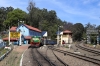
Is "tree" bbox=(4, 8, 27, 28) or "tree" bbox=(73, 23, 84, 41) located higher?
"tree" bbox=(4, 8, 27, 28)

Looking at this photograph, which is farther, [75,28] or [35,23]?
[75,28]

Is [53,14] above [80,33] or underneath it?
above

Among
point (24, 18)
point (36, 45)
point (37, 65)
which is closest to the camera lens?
point (37, 65)

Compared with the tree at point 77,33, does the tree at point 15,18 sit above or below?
above

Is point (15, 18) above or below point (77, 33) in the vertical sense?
above

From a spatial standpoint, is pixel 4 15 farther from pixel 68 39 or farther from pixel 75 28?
pixel 68 39

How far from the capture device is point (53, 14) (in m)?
146

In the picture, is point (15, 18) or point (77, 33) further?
point (77, 33)

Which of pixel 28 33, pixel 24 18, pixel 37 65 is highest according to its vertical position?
pixel 24 18

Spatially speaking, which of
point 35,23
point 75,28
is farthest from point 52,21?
point 35,23

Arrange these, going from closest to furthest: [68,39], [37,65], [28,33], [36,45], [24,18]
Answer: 1. [37,65]
2. [36,45]
3. [28,33]
4. [68,39]
5. [24,18]

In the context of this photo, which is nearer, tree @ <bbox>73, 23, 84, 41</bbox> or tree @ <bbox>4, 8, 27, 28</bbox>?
tree @ <bbox>4, 8, 27, 28</bbox>

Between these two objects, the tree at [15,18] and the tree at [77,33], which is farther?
the tree at [77,33]

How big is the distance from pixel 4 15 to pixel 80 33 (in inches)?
2007
